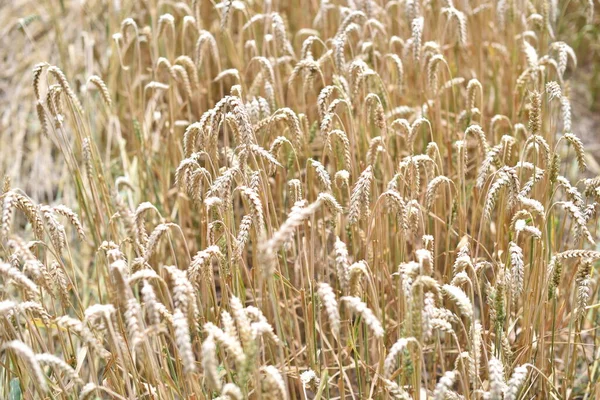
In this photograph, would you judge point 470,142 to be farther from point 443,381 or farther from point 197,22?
point 443,381

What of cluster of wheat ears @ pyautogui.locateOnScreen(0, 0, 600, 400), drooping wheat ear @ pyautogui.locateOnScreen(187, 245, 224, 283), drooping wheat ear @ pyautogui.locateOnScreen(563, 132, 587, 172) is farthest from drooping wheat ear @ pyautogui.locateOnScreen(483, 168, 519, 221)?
drooping wheat ear @ pyautogui.locateOnScreen(187, 245, 224, 283)

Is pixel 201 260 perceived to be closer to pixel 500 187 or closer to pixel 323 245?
pixel 323 245

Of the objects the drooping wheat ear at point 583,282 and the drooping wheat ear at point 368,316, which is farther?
the drooping wheat ear at point 583,282

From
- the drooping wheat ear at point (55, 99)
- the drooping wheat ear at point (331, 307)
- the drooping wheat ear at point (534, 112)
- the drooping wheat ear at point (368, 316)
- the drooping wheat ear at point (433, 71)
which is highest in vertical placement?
the drooping wheat ear at point (55, 99)

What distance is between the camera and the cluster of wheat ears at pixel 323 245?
1.22 metres

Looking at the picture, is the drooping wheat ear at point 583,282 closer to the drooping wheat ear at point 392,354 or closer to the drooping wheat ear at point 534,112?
the drooping wheat ear at point 534,112

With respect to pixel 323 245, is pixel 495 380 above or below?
below

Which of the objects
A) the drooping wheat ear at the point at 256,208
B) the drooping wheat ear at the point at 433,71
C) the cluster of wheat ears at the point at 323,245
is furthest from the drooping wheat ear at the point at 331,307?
the drooping wheat ear at the point at 433,71

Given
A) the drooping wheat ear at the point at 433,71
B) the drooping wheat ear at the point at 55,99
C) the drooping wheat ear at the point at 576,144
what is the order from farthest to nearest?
the drooping wheat ear at the point at 433,71
the drooping wheat ear at the point at 55,99
the drooping wheat ear at the point at 576,144

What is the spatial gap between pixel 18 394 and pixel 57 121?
623 mm

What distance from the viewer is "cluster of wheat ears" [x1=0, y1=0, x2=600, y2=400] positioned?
1225 mm

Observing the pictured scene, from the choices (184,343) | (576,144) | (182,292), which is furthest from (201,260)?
(576,144)

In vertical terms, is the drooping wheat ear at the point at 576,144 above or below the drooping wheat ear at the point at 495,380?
above

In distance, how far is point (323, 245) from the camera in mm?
1531
